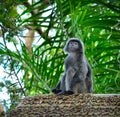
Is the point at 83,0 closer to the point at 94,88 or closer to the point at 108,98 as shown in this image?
the point at 94,88

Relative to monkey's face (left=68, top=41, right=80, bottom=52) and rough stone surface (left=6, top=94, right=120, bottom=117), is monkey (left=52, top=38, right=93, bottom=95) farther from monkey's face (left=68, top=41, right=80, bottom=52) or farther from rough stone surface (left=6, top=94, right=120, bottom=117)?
rough stone surface (left=6, top=94, right=120, bottom=117)

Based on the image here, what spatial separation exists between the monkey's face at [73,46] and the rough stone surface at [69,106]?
4.69 feet

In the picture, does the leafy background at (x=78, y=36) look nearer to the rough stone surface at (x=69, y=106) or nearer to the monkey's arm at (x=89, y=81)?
the monkey's arm at (x=89, y=81)

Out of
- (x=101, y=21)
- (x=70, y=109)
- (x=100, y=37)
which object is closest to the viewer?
(x=70, y=109)

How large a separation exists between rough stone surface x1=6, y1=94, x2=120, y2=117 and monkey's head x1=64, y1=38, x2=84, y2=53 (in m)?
1.37

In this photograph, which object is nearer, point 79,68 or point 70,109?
point 70,109

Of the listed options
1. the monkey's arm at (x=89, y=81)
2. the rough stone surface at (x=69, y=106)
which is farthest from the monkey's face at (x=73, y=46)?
the rough stone surface at (x=69, y=106)

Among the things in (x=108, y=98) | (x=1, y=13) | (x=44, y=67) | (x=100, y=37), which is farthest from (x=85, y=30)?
(x=108, y=98)

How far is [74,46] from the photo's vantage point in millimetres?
4934

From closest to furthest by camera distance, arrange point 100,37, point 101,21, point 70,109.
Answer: point 70,109, point 101,21, point 100,37

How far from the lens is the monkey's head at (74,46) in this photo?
476cm

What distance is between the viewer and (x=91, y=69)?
4.70m

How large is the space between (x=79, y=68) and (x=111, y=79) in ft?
1.54

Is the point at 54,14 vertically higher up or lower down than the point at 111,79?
higher up
